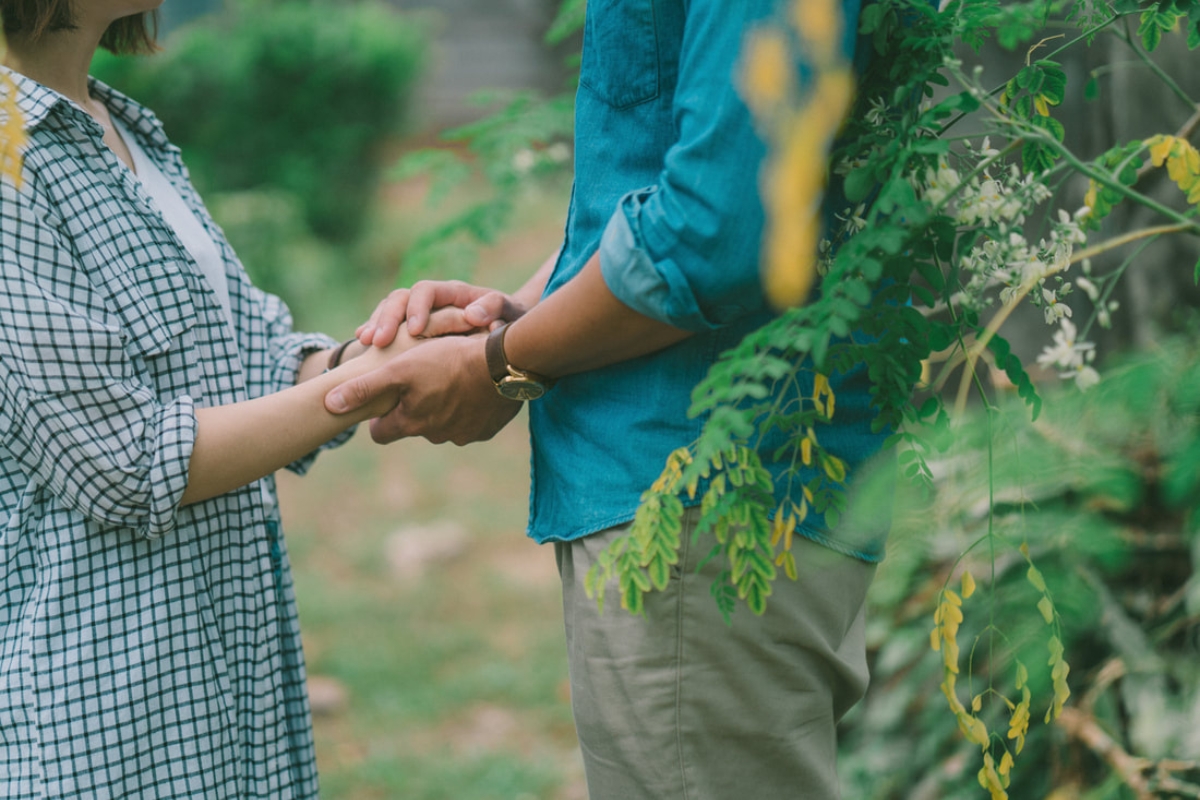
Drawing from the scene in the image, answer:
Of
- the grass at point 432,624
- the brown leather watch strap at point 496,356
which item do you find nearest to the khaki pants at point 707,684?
the brown leather watch strap at point 496,356

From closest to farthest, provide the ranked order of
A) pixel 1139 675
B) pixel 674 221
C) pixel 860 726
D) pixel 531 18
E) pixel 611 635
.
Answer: pixel 674 221 < pixel 611 635 < pixel 1139 675 < pixel 860 726 < pixel 531 18

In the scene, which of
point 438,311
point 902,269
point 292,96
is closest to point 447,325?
point 438,311

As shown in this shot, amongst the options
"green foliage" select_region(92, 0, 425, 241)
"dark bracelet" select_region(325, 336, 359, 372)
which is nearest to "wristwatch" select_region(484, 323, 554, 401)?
"dark bracelet" select_region(325, 336, 359, 372)

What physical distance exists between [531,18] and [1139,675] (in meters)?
11.1

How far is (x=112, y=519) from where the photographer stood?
55.2 inches

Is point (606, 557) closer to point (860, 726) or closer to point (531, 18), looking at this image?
point (860, 726)

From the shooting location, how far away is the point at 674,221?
1.14 meters

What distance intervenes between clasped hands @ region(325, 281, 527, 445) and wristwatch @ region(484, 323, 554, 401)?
29 millimetres

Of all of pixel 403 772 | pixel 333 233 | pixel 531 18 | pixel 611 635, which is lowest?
pixel 403 772

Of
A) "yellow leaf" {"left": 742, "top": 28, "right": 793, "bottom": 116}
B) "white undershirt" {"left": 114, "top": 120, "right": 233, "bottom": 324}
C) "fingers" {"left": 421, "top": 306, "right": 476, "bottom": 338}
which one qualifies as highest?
"white undershirt" {"left": 114, "top": 120, "right": 233, "bottom": 324}

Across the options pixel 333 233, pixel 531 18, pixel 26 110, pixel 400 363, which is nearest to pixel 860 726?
pixel 400 363

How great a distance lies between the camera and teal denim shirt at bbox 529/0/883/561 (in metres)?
1.11

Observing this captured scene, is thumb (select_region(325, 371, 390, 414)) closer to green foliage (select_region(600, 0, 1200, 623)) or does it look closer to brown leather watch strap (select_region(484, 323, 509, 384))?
brown leather watch strap (select_region(484, 323, 509, 384))

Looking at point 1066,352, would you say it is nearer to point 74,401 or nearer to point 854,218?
point 854,218
